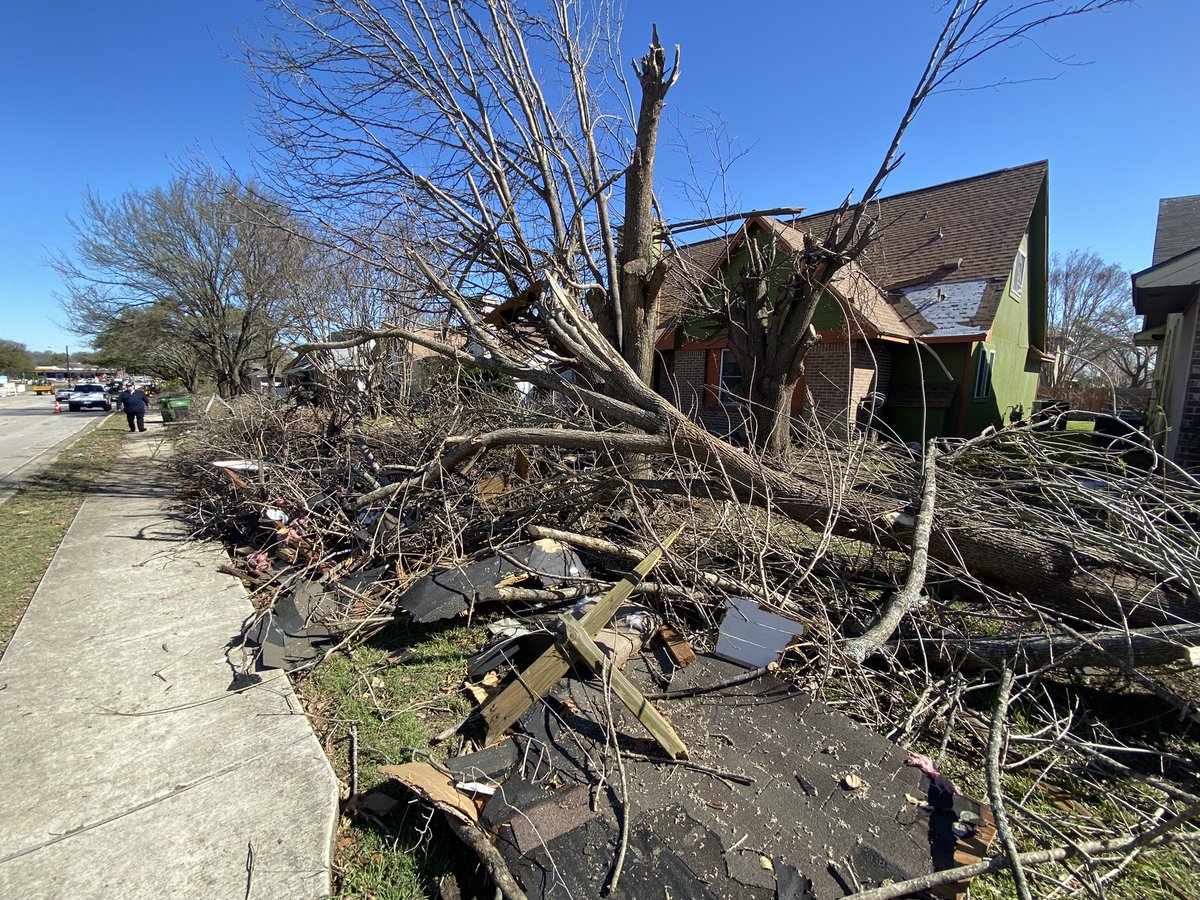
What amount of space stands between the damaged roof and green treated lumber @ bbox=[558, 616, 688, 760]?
30.5 ft

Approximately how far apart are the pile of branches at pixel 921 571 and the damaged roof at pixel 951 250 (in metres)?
7.27

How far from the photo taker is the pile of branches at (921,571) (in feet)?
8.71

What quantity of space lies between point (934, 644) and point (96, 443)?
18661 millimetres

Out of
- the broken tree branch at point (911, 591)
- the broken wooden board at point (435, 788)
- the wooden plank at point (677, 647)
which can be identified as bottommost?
the broken wooden board at point (435, 788)

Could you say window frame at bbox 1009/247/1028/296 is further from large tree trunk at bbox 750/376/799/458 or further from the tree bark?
the tree bark

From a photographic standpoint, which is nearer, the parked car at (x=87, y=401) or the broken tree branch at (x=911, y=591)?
the broken tree branch at (x=911, y=591)

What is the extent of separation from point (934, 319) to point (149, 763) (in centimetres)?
1442

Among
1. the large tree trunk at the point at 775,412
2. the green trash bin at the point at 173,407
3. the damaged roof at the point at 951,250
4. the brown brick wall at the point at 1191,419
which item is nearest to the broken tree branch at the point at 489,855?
the large tree trunk at the point at 775,412

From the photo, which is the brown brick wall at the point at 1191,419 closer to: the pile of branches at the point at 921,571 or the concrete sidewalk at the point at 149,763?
the pile of branches at the point at 921,571

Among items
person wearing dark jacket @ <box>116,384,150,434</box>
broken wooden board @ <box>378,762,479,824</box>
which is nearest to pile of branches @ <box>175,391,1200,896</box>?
broken wooden board @ <box>378,762,479,824</box>

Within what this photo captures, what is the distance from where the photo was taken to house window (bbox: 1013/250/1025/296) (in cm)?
1406

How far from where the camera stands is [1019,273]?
1451 centimetres

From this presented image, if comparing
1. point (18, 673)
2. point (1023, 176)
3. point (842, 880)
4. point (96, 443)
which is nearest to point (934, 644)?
point (842, 880)

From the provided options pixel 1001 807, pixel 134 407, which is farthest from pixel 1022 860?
pixel 134 407
